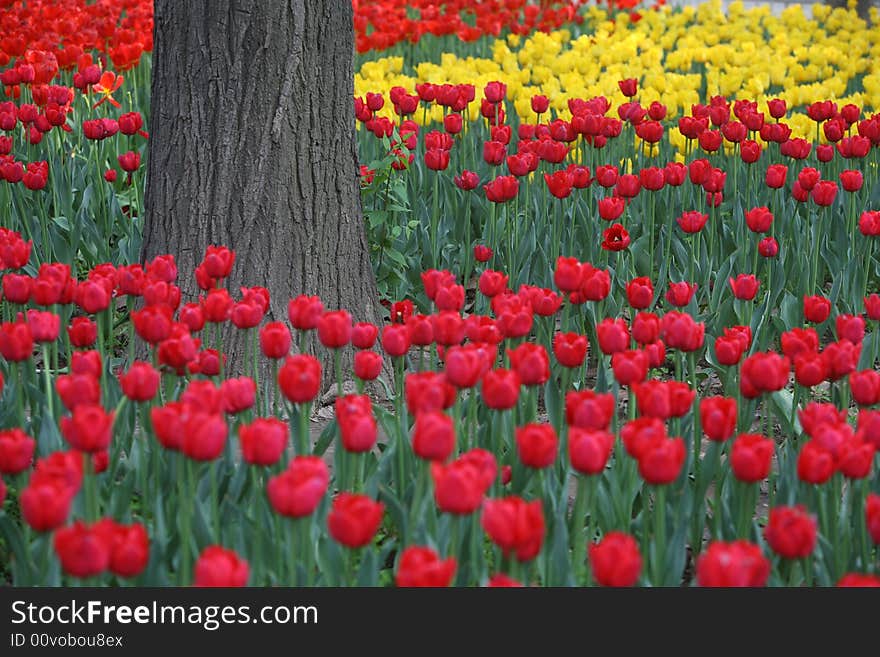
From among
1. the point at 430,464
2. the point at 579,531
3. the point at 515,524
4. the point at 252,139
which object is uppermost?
the point at 252,139

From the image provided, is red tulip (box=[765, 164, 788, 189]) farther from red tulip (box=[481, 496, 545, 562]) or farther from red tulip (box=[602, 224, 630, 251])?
red tulip (box=[481, 496, 545, 562])

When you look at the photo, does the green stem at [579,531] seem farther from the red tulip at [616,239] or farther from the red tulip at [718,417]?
the red tulip at [616,239]

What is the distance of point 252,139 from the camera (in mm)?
3689

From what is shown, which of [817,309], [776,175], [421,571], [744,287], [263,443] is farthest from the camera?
[776,175]

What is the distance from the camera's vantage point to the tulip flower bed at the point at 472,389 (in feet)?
6.61

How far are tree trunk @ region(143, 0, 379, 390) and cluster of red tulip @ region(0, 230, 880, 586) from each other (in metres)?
0.65

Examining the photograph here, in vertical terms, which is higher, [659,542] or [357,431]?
[357,431]

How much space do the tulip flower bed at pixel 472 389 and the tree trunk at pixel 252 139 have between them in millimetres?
188

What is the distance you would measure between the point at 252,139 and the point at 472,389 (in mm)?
1412

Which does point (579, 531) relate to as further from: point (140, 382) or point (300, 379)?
point (140, 382)

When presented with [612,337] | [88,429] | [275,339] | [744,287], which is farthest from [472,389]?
[744,287]

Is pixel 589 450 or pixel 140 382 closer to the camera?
pixel 589 450
